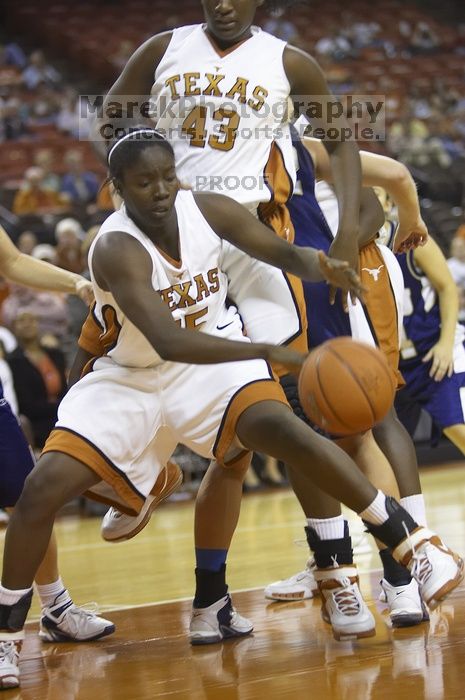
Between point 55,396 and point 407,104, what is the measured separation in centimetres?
972

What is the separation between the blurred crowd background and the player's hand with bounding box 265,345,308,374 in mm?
5423

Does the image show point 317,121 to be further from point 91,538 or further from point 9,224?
point 9,224

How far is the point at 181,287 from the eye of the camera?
3.41m

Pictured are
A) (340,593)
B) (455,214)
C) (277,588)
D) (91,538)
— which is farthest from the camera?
(455,214)

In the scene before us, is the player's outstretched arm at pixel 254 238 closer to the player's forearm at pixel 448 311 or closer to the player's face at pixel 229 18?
the player's face at pixel 229 18

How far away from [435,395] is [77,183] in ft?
28.3

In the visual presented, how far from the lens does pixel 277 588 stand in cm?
438

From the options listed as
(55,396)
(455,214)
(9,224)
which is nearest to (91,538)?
Answer: (55,396)

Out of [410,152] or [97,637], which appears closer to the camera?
[97,637]

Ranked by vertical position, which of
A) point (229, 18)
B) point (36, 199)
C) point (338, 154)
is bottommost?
point (36, 199)

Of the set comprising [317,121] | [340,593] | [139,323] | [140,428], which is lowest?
[340,593]

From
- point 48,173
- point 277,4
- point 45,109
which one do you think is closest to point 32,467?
point 277,4

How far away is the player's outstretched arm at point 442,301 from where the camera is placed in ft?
17.4

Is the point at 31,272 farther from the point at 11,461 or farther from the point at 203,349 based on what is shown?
the point at 203,349
